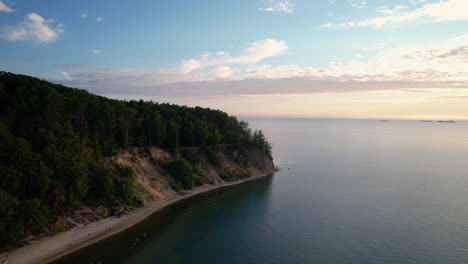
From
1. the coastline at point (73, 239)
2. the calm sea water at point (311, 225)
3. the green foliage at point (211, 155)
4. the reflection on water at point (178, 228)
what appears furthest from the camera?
the green foliage at point (211, 155)

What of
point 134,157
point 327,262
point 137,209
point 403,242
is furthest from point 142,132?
point 403,242

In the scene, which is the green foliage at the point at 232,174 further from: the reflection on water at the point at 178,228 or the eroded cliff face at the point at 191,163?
the reflection on water at the point at 178,228

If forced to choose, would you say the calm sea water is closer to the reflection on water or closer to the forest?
the reflection on water

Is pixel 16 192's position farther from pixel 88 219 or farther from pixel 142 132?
pixel 142 132

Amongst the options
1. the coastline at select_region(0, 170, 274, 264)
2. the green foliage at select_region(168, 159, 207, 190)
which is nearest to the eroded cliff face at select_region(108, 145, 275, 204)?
the green foliage at select_region(168, 159, 207, 190)

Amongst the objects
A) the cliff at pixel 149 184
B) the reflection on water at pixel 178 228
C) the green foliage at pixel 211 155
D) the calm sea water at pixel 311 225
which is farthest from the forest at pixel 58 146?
the calm sea water at pixel 311 225

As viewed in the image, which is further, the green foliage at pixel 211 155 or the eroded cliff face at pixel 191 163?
the green foliage at pixel 211 155
